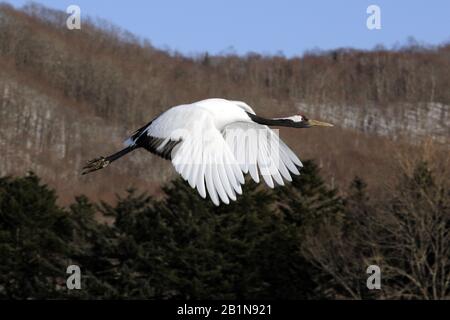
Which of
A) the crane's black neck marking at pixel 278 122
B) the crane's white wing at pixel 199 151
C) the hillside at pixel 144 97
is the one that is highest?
the hillside at pixel 144 97

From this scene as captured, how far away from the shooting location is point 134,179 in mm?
97625

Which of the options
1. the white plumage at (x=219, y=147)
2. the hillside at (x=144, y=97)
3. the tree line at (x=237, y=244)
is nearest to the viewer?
the white plumage at (x=219, y=147)

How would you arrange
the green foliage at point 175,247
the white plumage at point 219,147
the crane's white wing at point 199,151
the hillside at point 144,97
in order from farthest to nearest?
the hillside at point 144,97 < the green foliage at point 175,247 < the white plumage at point 219,147 < the crane's white wing at point 199,151

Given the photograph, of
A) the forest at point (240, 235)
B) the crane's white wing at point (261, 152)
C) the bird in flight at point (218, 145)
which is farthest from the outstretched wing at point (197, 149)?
the forest at point (240, 235)

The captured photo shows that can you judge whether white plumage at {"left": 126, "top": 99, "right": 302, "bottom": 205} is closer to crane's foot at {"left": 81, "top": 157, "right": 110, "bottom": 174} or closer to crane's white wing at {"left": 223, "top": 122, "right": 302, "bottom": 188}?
crane's white wing at {"left": 223, "top": 122, "right": 302, "bottom": 188}

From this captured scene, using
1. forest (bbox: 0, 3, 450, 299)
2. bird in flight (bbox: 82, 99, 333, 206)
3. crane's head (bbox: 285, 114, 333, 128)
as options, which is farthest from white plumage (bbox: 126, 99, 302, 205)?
forest (bbox: 0, 3, 450, 299)

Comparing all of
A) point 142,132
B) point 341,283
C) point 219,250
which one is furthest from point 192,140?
point 219,250

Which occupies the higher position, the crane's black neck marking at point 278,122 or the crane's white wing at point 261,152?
the crane's black neck marking at point 278,122

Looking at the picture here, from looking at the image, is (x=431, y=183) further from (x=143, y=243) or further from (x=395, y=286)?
(x=143, y=243)

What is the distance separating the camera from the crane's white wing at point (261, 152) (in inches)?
574

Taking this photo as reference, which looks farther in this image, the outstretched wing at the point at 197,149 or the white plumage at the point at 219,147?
the white plumage at the point at 219,147

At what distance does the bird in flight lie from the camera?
12.9m

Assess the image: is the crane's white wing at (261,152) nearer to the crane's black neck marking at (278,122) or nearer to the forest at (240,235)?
the crane's black neck marking at (278,122)

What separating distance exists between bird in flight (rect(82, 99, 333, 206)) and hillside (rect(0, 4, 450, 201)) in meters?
48.9
